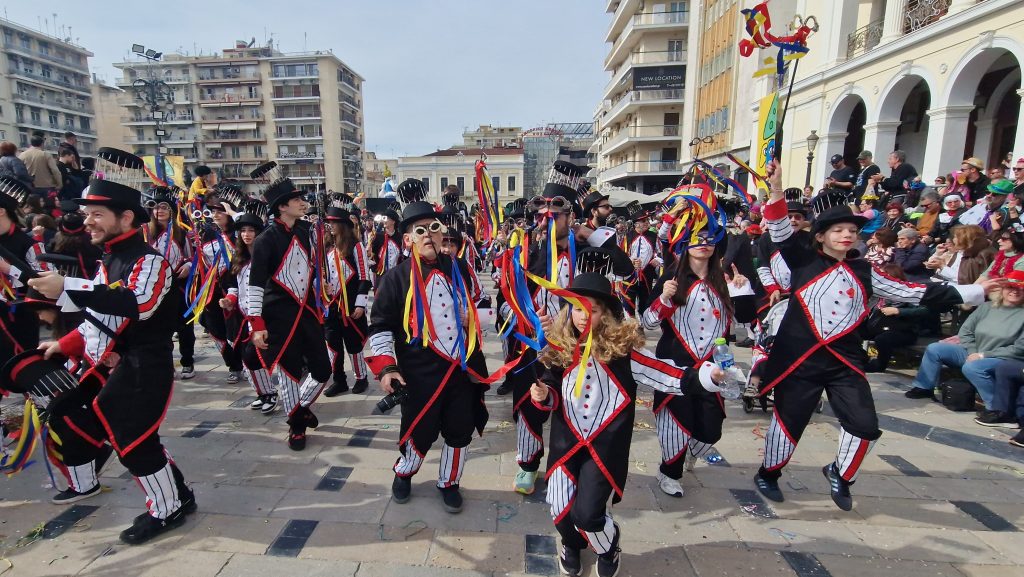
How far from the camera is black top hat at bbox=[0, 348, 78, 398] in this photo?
308 cm

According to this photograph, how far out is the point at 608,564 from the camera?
275 centimetres

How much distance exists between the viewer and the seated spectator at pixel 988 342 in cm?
504

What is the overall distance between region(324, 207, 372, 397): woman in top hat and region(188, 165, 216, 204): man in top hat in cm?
350

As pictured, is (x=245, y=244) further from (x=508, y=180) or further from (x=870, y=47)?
(x=508, y=180)

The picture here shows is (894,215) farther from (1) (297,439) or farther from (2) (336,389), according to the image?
(1) (297,439)

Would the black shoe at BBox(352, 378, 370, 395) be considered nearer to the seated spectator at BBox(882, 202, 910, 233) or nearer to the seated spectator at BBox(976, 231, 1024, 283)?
the seated spectator at BBox(976, 231, 1024, 283)

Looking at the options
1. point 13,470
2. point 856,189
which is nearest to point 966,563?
point 13,470

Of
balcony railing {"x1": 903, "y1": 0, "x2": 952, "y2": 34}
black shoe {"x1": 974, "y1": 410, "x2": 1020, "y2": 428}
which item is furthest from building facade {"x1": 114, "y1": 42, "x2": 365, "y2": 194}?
black shoe {"x1": 974, "y1": 410, "x2": 1020, "y2": 428}

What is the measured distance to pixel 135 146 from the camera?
219 ft

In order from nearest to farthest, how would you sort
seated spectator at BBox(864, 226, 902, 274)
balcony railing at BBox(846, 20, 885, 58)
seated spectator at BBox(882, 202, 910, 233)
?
seated spectator at BBox(864, 226, 902, 274) → seated spectator at BBox(882, 202, 910, 233) → balcony railing at BBox(846, 20, 885, 58)

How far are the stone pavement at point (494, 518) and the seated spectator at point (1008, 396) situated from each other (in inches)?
17.2

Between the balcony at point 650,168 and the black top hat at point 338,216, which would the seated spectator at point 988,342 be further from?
the balcony at point 650,168

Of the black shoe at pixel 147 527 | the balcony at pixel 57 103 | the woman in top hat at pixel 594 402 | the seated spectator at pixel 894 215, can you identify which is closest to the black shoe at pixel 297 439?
the black shoe at pixel 147 527

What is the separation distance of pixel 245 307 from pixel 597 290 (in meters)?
3.98
